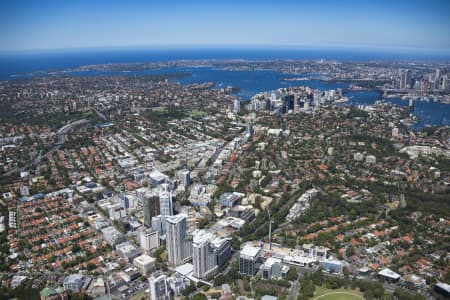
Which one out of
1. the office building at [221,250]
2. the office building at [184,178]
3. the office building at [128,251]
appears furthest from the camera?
the office building at [184,178]

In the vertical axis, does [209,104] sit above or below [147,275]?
above

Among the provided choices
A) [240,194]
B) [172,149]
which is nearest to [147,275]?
[240,194]

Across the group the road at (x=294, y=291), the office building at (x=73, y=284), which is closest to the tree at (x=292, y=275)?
the road at (x=294, y=291)

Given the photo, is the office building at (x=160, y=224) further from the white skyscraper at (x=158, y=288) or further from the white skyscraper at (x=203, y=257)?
the white skyscraper at (x=158, y=288)

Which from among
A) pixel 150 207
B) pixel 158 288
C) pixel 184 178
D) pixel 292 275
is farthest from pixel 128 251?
pixel 184 178

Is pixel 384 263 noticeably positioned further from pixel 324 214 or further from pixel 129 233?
pixel 129 233

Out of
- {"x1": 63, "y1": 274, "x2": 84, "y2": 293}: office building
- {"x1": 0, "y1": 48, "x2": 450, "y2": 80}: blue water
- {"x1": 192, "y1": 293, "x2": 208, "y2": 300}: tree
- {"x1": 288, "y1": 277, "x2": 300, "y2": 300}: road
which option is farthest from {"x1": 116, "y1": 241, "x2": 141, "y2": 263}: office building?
{"x1": 0, "y1": 48, "x2": 450, "y2": 80}: blue water

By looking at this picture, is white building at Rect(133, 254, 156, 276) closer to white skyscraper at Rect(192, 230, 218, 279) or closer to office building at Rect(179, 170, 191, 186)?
white skyscraper at Rect(192, 230, 218, 279)
